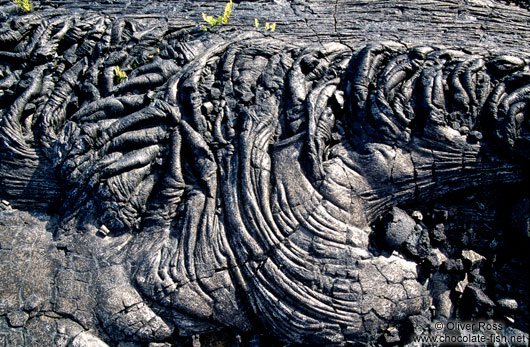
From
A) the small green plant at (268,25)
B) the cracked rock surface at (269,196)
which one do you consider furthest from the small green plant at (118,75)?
the small green plant at (268,25)

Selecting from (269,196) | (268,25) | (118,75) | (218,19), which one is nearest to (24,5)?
(118,75)

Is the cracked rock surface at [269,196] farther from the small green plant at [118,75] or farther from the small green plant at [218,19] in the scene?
the small green plant at [218,19]

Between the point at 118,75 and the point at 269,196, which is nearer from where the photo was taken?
the point at 269,196

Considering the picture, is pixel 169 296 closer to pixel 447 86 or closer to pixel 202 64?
pixel 202 64

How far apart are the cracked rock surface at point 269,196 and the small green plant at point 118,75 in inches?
0.9

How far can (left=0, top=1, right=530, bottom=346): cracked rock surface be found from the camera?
9.98ft

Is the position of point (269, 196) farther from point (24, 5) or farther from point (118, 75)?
point (24, 5)

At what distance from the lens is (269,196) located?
3.20 m

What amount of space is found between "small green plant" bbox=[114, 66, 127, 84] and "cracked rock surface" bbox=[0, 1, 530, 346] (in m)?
0.02

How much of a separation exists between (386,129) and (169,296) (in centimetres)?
246

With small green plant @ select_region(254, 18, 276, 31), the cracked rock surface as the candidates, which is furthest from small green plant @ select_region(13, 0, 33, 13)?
small green plant @ select_region(254, 18, 276, 31)

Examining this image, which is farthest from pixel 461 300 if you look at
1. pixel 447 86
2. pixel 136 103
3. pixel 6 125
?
pixel 6 125

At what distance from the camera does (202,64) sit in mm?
3762

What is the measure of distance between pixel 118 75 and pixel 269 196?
2223mm
